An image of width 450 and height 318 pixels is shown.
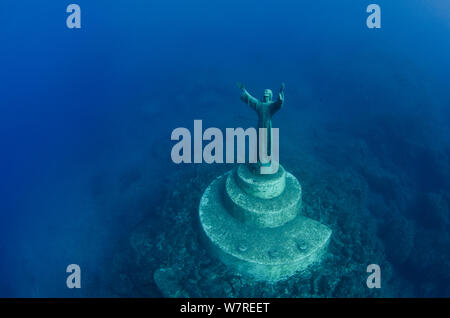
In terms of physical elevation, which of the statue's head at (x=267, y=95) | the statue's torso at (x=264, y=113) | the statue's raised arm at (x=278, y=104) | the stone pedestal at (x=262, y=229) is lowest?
the stone pedestal at (x=262, y=229)

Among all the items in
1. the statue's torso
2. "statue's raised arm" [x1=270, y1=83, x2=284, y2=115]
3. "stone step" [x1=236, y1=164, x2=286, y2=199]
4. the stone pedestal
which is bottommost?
the stone pedestal

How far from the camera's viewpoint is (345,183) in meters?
10.2

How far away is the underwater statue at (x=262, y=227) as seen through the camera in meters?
6.80

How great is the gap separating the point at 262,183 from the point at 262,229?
1078 millimetres

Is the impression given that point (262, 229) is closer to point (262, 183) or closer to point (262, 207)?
point (262, 207)

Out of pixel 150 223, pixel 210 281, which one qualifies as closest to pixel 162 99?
pixel 150 223

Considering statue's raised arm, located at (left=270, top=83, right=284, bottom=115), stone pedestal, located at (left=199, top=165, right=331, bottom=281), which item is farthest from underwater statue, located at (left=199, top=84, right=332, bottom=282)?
statue's raised arm, located at (left=270, top=83, right=284, bottom=115)

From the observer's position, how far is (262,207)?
7188mm

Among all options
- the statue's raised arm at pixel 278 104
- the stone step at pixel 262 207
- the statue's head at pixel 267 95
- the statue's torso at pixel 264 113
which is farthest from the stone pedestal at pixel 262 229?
the statue's head at pixel 267 95

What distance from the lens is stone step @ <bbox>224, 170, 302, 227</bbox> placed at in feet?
23.5

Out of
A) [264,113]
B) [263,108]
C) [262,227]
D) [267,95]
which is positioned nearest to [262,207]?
[262,227]

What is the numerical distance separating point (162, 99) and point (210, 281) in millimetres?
10505

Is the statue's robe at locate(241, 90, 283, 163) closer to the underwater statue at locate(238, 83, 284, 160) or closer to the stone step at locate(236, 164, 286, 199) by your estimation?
the underwater statue at locate(238, 83, 284, 160)

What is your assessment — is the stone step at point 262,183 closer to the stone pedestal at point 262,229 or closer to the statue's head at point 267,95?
the stone pedestal at point 262,229
